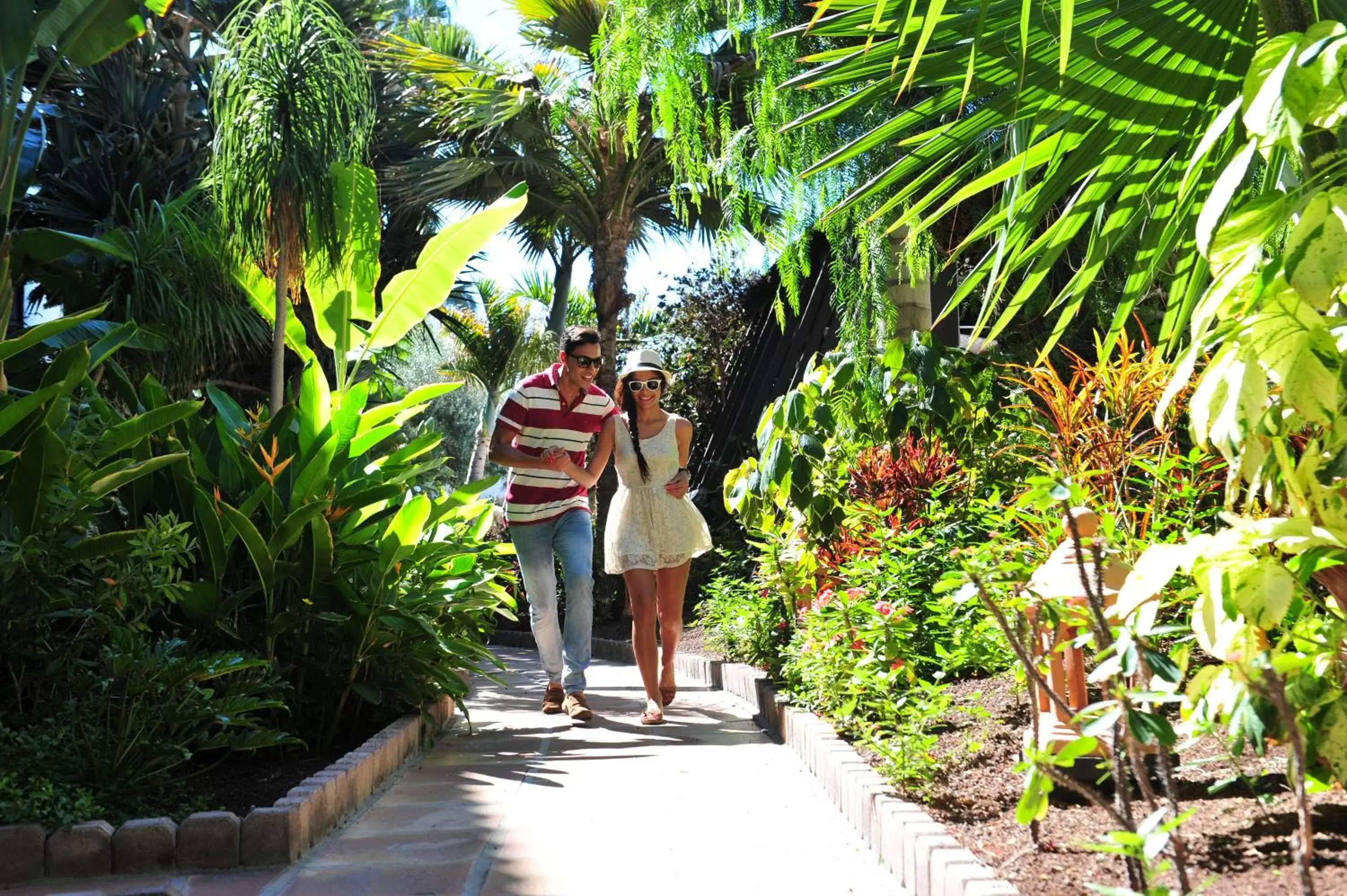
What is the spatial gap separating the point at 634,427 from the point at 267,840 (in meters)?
3.17

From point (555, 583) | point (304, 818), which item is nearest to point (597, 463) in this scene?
point (555, 583)

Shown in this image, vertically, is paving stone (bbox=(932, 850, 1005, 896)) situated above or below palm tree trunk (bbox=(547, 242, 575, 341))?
below

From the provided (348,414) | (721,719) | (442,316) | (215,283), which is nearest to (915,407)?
(721,719)

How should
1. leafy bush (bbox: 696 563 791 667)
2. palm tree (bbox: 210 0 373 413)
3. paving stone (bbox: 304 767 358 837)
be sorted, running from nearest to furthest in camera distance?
paving stone (bbox: 304 767 358 837)
leafy bush (bbox: 696 563 791 667)
palm tree (bbox: 210 0 373 413)

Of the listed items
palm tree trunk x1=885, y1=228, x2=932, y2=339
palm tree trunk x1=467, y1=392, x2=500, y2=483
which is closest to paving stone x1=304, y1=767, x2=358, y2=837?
palm tree trunk x1=885, y1=228, x2=932, y2=339

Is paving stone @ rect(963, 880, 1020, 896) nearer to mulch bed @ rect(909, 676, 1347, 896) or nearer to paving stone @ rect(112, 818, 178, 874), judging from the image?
mulch bed @ rect(909, 676, 1347, 896)

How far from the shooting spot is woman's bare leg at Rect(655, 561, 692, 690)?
5680 millimetres

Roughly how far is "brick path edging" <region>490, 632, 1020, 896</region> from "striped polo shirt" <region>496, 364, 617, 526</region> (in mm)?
1323

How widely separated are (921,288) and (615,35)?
92.9 inches

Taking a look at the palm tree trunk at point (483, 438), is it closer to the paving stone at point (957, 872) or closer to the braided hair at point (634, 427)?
the braided hair at point (634, 427)

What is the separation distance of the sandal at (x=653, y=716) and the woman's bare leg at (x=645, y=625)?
1.1 inches

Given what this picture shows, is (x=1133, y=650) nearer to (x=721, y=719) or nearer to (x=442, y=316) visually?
(x=721, y=719)

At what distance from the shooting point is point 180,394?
33.6ft

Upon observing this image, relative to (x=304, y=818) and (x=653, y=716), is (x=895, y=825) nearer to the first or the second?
(x=304, y=818)
